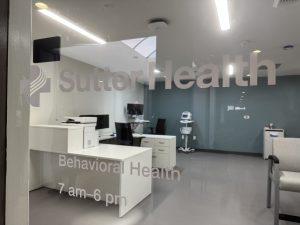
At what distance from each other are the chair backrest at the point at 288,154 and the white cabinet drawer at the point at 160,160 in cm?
198

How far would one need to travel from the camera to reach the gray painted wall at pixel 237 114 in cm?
600

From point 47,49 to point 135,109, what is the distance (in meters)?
2.23

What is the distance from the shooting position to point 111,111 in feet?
17.1

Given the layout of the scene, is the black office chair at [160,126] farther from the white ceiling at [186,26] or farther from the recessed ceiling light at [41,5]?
the recessed ceiling light at [41,5]

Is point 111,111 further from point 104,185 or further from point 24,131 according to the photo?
point 24,131

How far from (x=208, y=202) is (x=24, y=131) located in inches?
110

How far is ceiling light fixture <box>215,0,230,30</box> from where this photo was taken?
238 centimetres

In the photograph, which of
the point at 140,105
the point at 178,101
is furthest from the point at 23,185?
the point at 178,101

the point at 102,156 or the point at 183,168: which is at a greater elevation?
the point at 102,156

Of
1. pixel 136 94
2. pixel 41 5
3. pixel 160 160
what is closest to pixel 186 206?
pixel 160 160

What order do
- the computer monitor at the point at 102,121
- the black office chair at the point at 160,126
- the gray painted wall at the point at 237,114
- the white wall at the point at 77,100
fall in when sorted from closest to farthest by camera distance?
1. the white wall at the point at 77,100
2. the computer monitor at the point at 102,121
3. the black office chair at the point at 160,126
4. the gray painted wall at the point at 237,114

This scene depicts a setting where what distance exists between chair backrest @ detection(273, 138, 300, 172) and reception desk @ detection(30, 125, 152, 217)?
6.15 feet

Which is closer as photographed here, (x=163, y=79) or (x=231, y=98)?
(x=163, y=79)

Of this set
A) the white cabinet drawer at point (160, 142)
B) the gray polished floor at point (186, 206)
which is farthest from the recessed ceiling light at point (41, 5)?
the white cabinet drawer at point (160, 142)
